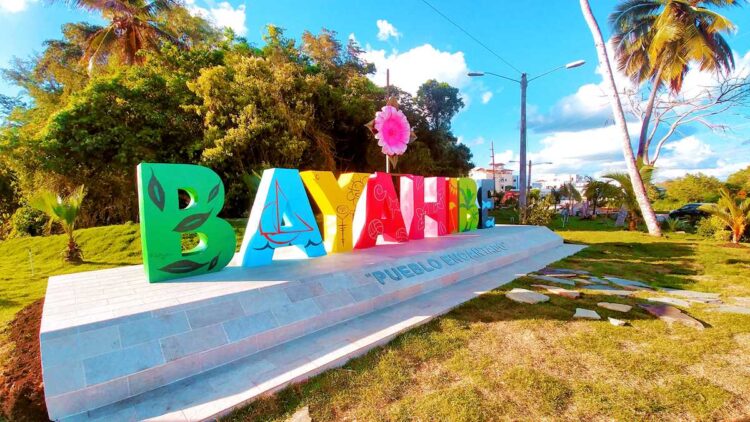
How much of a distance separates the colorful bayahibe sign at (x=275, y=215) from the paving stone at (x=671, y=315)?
525cm

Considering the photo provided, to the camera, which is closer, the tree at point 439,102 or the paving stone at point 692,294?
the paving stone at point 692,294

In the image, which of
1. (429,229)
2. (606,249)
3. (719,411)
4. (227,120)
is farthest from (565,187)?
(719,411)

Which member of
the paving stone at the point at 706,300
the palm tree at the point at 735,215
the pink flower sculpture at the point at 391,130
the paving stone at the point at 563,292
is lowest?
the paving stone at the point at 706,300

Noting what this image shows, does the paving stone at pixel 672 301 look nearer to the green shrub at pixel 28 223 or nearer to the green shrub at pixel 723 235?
the green shrub at pixel 723 235

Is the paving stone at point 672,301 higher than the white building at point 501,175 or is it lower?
lower

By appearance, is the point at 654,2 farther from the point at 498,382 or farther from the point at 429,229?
the point at 498,382

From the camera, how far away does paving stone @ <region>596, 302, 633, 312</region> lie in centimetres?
530

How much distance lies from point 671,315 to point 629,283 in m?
2.32

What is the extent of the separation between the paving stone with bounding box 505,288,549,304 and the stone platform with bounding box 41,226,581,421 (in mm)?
654

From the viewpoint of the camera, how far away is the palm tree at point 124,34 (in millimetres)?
17812

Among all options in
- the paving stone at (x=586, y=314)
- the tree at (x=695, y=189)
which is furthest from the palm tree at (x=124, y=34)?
the tree at (x=695, y=189)

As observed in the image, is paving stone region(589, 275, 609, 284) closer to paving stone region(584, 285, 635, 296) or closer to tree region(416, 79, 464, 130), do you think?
paving stone region(584, 285, 635, 296)

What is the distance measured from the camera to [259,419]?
2912 mm

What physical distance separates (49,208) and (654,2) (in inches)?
1169
